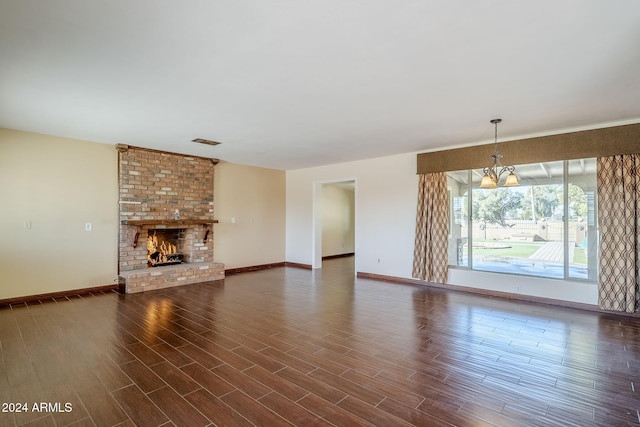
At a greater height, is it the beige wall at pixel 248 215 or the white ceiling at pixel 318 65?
the white ceiling at pixel 318 65

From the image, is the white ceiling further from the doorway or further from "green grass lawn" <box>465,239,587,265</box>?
the doorway

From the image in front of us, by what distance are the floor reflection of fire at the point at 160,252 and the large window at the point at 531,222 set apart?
5619 mm

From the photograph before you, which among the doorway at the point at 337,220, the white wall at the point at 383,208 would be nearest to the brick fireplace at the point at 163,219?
the white wall at the point at 383,208

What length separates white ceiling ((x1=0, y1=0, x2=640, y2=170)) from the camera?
200 cm

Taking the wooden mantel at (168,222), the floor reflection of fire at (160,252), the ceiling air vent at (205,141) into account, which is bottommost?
the floor reflection of fire at (160,252)

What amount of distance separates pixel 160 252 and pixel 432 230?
5.48 m

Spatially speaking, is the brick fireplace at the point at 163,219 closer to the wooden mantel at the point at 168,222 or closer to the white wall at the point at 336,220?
the wooden mantel at the point at 168,222

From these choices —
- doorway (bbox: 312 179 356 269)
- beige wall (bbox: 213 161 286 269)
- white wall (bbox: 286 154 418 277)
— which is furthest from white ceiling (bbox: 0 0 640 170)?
doorway (bbox: 312 179 356 269)

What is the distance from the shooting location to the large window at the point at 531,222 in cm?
454

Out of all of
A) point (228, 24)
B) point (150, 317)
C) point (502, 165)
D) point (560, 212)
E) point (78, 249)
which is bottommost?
point (150, 317)

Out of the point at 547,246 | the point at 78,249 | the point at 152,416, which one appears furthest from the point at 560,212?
the point at 78,249

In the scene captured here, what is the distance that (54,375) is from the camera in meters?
2.51

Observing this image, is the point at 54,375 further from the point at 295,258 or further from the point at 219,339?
the point at 295,258

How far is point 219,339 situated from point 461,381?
2.33 meters
